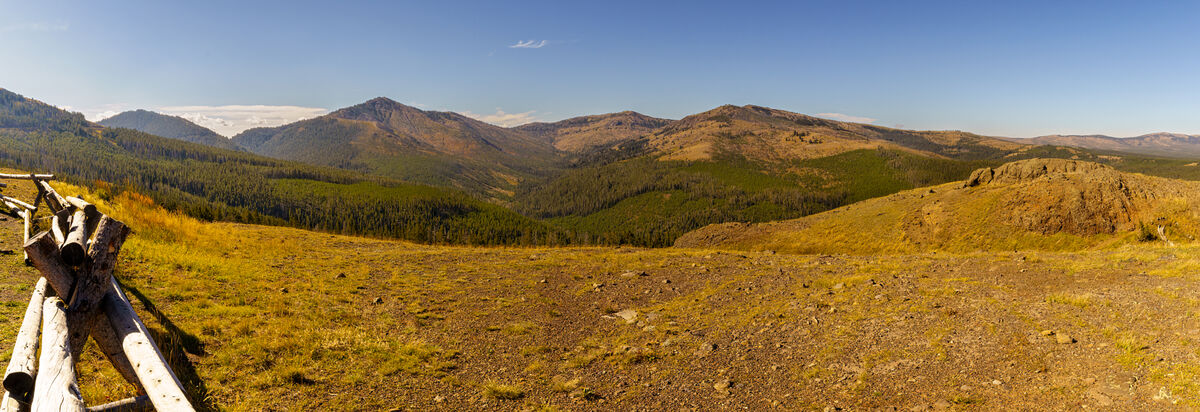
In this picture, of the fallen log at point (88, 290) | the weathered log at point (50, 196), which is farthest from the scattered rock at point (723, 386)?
the weathered log at point (50, 196)

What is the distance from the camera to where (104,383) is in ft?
18.9

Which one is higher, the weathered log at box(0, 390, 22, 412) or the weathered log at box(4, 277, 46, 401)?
the weathered log at box(4, 277, 46, 401)

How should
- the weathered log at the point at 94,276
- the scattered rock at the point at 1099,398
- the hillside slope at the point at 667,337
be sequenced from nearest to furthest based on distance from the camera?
the weathered log at the point at 94,276 → the scattered rock at the point at 1099,398 → the hillside slope at the point at 667,337

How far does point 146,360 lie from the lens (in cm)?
409

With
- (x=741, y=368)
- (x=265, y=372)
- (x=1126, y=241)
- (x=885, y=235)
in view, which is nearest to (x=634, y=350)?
(x=741, y=368)

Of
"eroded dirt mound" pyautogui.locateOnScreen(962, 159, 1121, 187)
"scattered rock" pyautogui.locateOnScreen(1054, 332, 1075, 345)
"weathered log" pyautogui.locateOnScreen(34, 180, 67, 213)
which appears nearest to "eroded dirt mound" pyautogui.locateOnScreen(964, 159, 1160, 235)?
"eroded dirt mound" pyautogui.locateOnScreen(962, 159, 1121, 187)

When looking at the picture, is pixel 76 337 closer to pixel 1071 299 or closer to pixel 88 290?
pixel 88 290

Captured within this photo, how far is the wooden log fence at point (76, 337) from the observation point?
3.43 metres

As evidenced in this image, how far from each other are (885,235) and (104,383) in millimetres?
55835

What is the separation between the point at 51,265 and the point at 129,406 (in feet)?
9.12

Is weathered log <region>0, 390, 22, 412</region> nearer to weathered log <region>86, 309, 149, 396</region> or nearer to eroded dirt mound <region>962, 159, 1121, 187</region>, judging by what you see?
weathered log <region>86, 309, 149, 396</region>

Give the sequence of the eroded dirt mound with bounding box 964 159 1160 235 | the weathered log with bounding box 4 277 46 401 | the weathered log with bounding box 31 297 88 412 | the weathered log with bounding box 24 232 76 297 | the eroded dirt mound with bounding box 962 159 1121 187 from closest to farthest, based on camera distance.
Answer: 1. the weathered log with bounding box 31 297 88 412
2. the weathered log with bounding box 4 277 46 401
3. the weathered log with bounding box 24 232 76 297
4. the eroded dirt mound with bounding box 964 159 1160 235
5. the eroded dirt mound with bounding box 962 159 1121 187

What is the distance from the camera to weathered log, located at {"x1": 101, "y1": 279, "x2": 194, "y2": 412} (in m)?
3.55

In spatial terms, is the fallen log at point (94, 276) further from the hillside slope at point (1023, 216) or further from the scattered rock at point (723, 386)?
the hillside slope at point (1023, 216)
